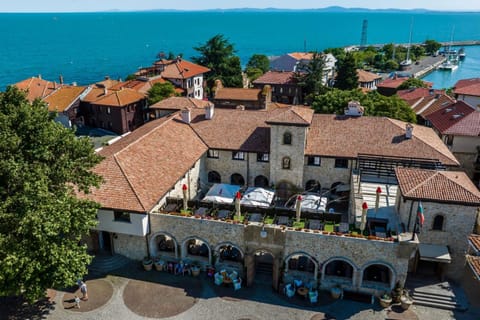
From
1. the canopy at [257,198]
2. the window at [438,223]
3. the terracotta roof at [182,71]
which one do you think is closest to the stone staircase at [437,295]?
the window at [438,223]

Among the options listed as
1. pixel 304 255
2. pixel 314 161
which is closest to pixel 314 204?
pixel 304 255

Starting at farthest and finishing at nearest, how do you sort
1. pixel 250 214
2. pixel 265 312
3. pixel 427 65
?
pixel 427 65 → pixel 250 214 → pixel 265 312

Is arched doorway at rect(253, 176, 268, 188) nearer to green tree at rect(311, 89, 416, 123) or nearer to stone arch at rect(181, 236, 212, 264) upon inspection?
stone arch at rect(181, 236, 212, 264)

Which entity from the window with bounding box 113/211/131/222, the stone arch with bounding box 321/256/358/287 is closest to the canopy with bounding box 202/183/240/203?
the window with bounding box 113/211/131/222

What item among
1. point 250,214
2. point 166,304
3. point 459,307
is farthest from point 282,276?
point 459,307

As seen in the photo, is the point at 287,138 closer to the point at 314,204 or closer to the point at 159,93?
the point at 314,204

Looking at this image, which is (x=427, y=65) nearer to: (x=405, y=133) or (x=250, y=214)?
(x=405, y=133)
